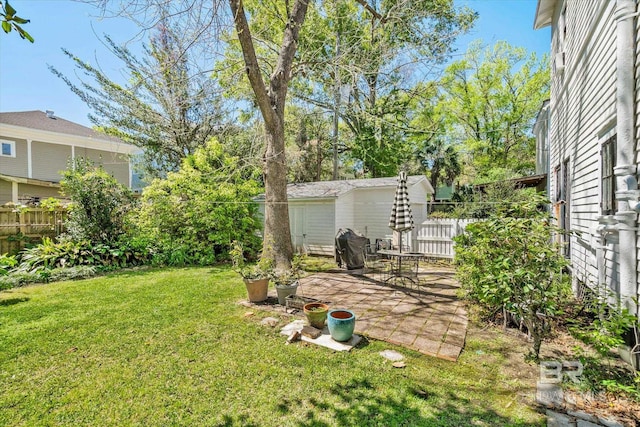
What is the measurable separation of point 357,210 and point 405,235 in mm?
2472

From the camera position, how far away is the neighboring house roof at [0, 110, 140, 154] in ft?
44.4

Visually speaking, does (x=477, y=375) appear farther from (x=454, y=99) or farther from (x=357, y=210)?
(x=454, y=99)

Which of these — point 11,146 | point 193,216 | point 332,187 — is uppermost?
point 11,146

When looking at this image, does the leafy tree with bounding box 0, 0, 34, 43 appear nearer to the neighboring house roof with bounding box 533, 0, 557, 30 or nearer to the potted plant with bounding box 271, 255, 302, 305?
the potted plant with bounding box 271, 255, 302, 305

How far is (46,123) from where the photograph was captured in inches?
601

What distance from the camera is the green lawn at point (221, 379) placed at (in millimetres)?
2535

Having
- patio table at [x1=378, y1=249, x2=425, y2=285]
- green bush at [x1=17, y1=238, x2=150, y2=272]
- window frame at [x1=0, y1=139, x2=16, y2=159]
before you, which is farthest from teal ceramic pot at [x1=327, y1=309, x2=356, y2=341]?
window frame at [x1=0, y1=139, x2=16, y2=159]

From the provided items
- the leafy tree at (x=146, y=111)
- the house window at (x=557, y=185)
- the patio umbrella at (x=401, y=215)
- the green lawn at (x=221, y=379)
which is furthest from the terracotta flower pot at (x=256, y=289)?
the leafy tree at (x=146, y=111)

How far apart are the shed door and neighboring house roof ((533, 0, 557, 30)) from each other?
364 inches

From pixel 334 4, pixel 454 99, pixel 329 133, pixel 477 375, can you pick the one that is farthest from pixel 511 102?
pixel 477 375

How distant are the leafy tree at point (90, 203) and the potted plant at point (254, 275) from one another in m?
5.62

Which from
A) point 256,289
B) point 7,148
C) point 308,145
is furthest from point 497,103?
point 7,148

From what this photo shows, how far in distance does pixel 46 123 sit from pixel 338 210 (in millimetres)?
16020

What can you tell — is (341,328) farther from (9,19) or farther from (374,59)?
(374,59)
